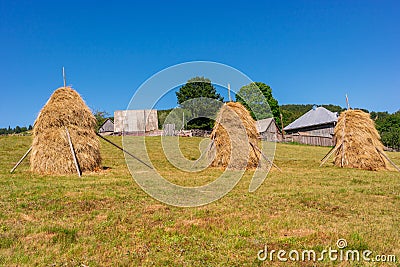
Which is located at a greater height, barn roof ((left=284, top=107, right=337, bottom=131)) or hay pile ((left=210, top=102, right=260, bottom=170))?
barn roof ((left=284, top=107, right=337, bottom=131))

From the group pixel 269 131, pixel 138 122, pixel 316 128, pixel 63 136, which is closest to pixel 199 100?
pixel 138 122

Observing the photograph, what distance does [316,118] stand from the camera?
49562 millimetres

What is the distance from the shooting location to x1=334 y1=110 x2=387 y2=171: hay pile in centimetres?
1523

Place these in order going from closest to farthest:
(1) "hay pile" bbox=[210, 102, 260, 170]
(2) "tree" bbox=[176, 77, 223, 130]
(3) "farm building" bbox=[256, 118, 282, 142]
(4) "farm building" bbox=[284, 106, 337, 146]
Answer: (1) "hay pile" bbox=[210, 102, 260, 170] → (2) "tree" bbox=[176, 77, 223, 130] → (4) "farm building" bbox=[284, 106, 337, 146] → (3) "farm building" bbox=[256, 118, 282, 142]

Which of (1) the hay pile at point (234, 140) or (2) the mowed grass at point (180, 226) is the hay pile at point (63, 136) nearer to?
(2) the mowed grass at point (180, 226)

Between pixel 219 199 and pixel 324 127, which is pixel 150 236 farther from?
pixel 324 127

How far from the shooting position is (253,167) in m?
14.6

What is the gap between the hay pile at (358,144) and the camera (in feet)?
50.0

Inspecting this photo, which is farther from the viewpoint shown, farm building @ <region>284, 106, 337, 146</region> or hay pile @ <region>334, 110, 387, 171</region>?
farm building @ <region>284, 106, 337, 146</region>

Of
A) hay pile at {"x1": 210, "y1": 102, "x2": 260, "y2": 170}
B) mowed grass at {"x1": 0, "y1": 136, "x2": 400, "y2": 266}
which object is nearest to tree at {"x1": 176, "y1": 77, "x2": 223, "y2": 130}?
hay pile at {"x1": 210, "y1": 102, "x2": 260, "y2": 170}

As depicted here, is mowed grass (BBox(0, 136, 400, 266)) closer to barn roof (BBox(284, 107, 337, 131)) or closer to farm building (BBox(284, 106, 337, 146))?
farm building (BBox(284, 106, 337, 146))

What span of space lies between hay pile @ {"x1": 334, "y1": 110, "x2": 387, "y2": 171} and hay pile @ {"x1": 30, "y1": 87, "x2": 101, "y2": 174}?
1286cm

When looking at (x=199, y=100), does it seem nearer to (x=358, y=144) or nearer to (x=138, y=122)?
(x=138, y=122)

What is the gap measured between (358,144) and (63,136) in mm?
14635
